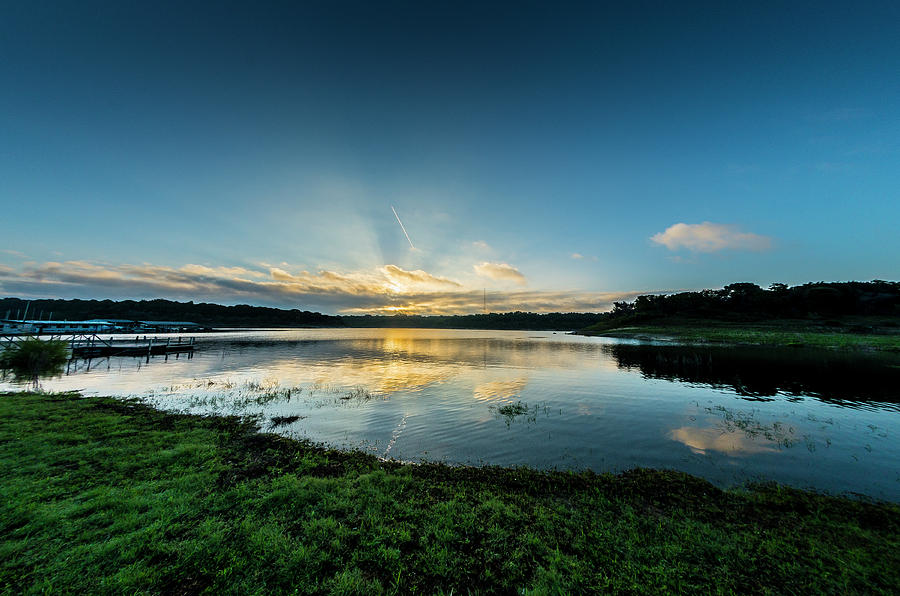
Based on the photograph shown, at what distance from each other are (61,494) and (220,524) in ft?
16.9

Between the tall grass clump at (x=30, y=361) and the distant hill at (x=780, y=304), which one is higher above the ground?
the distant hill at (x=780, y=304)

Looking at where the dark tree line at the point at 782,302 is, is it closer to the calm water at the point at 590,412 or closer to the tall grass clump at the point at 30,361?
the calm water at the point at 590,412

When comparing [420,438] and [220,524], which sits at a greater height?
[220,524]

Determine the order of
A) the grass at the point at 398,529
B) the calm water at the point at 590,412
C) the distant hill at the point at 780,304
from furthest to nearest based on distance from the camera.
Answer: the distant hill at the point at 780,304 → the calm water at the point at 590,412 → the grass at the point at 398,529

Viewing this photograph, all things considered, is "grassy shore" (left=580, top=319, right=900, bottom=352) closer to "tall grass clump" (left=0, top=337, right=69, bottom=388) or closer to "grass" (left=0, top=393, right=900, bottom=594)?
"grass" (left=0, top=393, right=900, bottom=594)

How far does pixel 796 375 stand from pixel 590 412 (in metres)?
32.8

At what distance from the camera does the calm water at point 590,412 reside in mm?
12617

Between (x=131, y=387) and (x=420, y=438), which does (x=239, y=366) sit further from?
(x=420, y=438)

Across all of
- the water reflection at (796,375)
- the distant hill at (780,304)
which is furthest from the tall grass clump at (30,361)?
the distant hill at (780,304)

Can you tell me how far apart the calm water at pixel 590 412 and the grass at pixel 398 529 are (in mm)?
2346

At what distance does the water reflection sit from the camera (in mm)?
24766

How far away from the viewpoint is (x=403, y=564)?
6262 mm

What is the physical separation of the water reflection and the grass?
74.6ft

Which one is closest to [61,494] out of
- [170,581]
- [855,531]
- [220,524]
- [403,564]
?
[220,524]
